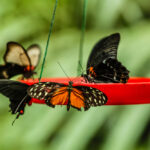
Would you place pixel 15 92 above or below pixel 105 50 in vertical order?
below

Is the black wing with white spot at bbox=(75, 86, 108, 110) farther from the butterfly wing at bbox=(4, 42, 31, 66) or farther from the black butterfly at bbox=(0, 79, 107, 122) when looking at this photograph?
the butterfly wing at bbox=(4, 42, 31, 66)

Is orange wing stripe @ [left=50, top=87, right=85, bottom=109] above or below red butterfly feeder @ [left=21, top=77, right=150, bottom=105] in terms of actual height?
below

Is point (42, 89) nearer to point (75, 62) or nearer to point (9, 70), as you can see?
point (9, 70)

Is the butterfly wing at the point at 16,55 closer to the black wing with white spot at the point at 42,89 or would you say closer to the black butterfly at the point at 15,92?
the black butterfly at the point at 15,92

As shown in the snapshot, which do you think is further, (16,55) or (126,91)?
(16,55)

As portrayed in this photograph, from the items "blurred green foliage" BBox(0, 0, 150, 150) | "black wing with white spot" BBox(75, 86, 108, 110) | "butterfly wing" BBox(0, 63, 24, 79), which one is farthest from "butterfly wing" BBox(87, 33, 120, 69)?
"blurred green foliage" BBox(0, 0, 150, 150)

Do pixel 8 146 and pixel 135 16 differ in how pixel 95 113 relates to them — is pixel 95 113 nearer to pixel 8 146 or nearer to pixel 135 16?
pixel 8 146

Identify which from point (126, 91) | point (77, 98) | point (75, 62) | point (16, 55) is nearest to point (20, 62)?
point (16, 55)
